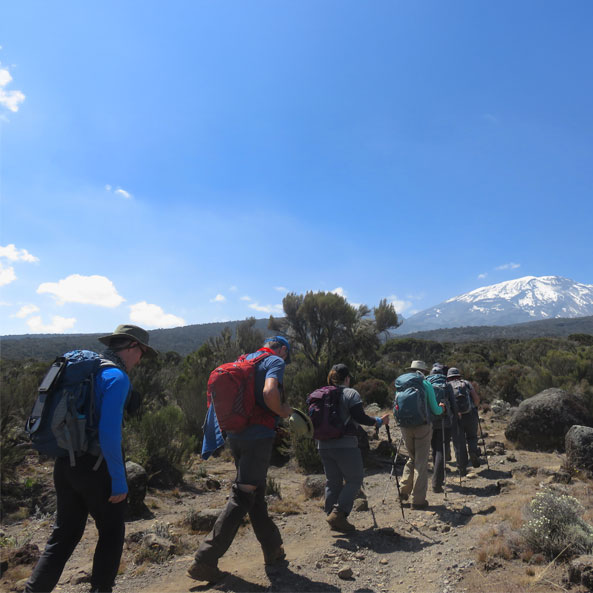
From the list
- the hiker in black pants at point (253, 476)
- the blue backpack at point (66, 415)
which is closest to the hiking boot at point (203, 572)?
the hiker in black pants at point (253, 476)

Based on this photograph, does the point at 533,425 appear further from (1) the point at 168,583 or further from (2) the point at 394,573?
(1) the point at 168,583

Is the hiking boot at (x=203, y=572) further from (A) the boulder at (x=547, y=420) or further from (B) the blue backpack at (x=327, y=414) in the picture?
(A) the boulder at (x=547, y=420)

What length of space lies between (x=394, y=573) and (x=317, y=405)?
150 cm

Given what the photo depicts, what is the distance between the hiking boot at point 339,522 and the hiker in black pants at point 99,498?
215 cm

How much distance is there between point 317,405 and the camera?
13.8ft

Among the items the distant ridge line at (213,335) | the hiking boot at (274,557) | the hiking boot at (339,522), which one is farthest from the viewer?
the distant ridge line at (213,335)

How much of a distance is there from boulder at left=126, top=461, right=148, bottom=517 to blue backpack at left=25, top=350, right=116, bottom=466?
112 inches

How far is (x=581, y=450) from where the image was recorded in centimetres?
574

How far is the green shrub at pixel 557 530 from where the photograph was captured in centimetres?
301

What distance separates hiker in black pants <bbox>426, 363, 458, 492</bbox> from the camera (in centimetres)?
568

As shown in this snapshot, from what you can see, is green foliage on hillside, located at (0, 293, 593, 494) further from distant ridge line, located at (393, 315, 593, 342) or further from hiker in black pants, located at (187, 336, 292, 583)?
distant ridge line, located at (393, 315, 593, 342)

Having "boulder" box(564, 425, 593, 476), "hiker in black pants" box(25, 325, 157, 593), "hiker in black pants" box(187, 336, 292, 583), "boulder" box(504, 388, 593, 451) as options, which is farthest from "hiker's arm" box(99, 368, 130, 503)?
"boulder" box(504, 388, 593, 451)

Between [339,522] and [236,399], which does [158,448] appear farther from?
[236,399]

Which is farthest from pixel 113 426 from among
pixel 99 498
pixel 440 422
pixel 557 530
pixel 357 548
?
pixel 440 422
